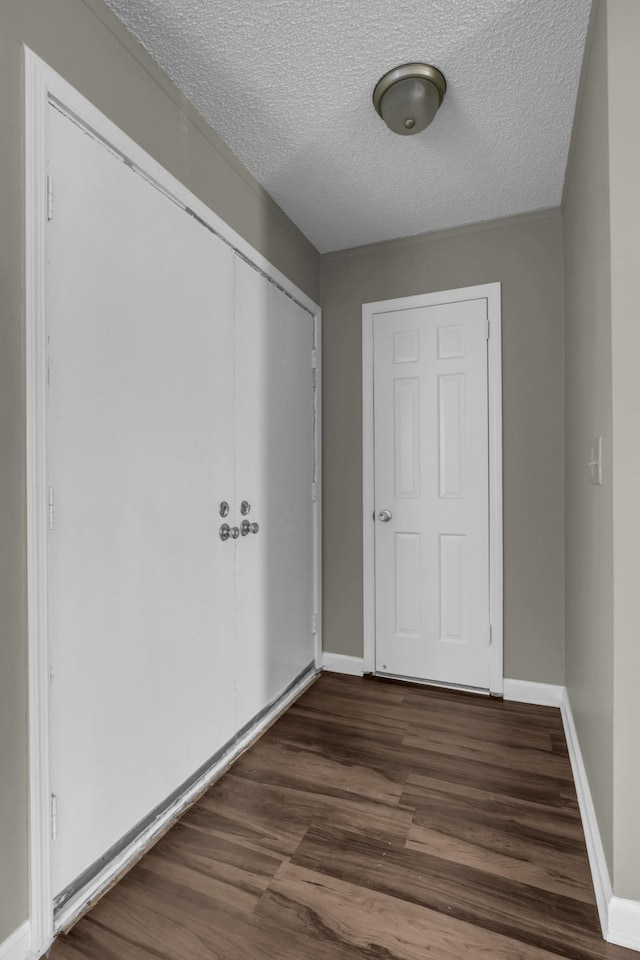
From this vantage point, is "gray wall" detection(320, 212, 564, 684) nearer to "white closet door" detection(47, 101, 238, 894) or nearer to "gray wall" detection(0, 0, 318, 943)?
"white closet door" detection(47, 101, 238, 894)

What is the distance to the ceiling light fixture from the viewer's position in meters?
1.62

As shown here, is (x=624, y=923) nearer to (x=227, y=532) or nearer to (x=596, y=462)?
(x=596, y=462)

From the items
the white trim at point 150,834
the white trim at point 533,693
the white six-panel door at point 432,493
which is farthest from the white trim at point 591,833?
the white trim at point 150,834

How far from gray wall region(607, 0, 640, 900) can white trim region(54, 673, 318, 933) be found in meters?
1.30

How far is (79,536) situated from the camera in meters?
1.34

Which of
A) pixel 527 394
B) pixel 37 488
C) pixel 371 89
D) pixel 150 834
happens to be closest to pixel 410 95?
pixel 371 89

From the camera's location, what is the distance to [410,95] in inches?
65.7

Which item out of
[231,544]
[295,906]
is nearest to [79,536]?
[231,544]

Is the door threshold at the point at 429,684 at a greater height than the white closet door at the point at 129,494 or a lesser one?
lesser

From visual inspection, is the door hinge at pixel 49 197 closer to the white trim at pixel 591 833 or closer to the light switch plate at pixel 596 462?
the light switch plate at pixel 596 462

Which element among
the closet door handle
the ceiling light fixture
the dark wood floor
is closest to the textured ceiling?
the ceiling light fixture

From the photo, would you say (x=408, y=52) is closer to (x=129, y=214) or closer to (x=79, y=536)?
(x=129, y=214)

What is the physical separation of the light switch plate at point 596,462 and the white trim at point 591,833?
1008mm

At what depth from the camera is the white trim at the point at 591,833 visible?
129 centimetres
